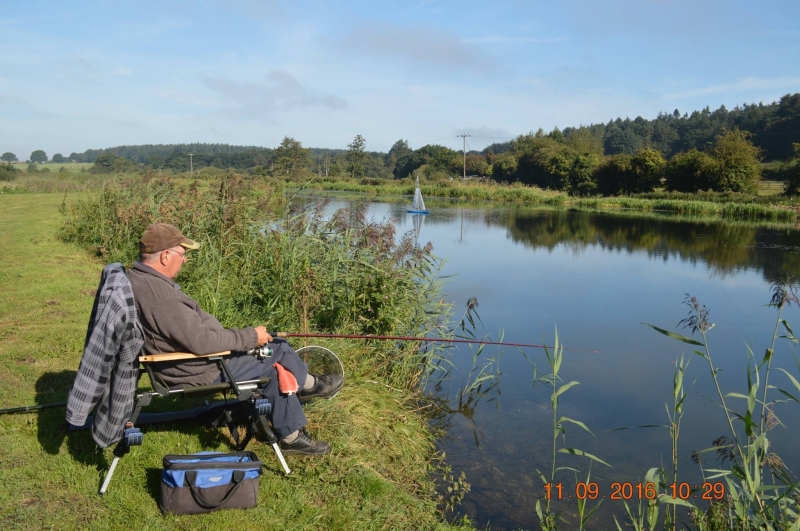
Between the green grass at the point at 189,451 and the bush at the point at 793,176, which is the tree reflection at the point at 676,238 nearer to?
the bush at the point at 793,176

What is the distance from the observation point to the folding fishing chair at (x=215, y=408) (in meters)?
2.71

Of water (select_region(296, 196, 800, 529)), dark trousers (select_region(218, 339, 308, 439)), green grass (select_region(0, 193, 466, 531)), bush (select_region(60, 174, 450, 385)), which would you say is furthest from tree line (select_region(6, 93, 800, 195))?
dark trousers (select_region(218, 339, 308, 439))

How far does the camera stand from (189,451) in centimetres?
320

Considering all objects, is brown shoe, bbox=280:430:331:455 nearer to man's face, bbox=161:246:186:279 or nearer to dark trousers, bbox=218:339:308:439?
dark trousers, bbox=218:339:308:439

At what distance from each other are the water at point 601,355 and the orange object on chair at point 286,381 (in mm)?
1347

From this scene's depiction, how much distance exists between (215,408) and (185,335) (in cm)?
84

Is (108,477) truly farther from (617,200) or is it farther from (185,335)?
(617,200)

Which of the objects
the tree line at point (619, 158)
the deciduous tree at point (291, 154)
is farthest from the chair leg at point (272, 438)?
the deciduous tree at point (291, 154)

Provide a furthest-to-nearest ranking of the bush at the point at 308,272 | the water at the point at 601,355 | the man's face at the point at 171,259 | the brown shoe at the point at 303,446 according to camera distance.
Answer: the bush at the point at 308,272
the water at the point at 601,355
the brown shoe at the point at 303,446
the man's face at the point at 171,259

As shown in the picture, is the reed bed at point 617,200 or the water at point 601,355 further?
the reed bed at point 617,200

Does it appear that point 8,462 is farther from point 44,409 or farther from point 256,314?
point 256,314

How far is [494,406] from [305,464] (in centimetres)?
244

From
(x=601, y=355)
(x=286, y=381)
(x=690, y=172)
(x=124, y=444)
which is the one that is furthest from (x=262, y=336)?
(x=690, y=172)

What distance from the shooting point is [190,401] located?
3.88 metres
